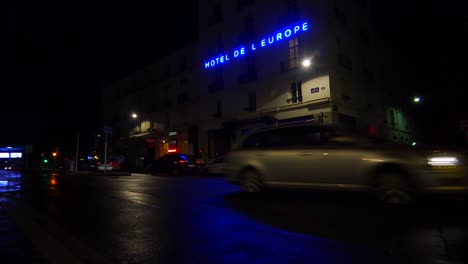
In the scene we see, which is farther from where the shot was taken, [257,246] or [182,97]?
[182,97]

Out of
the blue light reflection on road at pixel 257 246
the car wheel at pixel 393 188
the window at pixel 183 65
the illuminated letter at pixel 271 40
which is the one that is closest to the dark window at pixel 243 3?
the illuminated letter at pixel 271 40

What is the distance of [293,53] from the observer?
23.6 meters

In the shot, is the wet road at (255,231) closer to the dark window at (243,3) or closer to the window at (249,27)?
the window at (249,27)

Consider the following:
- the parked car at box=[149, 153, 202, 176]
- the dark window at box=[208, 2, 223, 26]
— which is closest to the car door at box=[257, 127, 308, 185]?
the parked car at box=[149, 153, 202, 176]

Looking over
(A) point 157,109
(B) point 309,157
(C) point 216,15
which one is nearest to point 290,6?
(C) point 216,15

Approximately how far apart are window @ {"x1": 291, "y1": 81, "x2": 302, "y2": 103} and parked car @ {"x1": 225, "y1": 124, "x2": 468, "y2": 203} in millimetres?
15844

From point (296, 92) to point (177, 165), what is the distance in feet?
Answer: 35.1

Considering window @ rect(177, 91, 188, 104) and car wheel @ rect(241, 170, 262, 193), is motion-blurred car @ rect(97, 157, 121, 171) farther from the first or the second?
car wheel @ rect(241, 170, 262, 193)

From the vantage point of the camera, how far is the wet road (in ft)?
10.9

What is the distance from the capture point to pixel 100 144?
4862 cm

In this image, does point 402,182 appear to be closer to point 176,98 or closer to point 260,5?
point 260,5

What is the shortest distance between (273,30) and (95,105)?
36.2 metres

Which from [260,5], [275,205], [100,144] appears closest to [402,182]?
[275,205]

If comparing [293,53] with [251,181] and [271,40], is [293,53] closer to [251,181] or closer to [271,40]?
[271,40]
